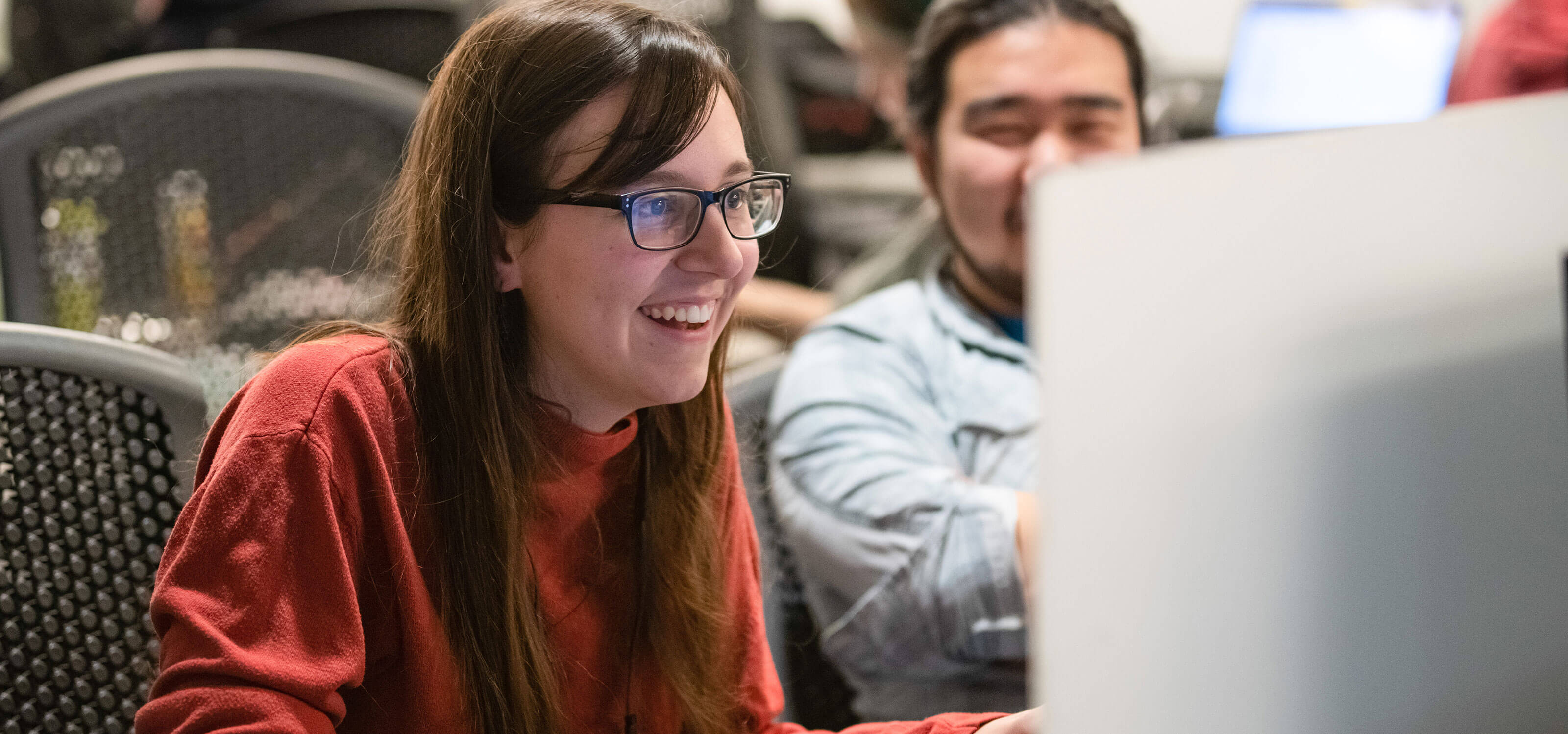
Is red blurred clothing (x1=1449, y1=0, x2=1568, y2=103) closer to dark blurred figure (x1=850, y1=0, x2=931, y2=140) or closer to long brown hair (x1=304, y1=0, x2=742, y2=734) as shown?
dark blurred figure (x1=850, y1=0, x2=931, y2=140)

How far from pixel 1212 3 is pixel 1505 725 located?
121 inches

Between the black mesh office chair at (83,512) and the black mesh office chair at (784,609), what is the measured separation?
44cm

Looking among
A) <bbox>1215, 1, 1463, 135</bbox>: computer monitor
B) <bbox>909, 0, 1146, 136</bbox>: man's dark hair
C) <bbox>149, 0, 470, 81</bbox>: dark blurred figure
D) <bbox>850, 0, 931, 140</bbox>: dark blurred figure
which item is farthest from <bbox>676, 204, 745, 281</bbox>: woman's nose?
<bbox>1215, 1, 1463, 135</bbox>: computer monitor

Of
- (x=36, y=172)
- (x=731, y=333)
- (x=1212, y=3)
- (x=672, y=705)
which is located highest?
(x=1212, y=3)

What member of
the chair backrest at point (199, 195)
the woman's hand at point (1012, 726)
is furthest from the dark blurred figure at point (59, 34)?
the woman's hand at point (1012, 726)

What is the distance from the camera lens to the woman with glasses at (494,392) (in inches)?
27.5

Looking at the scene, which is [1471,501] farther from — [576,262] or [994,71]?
[994,71]

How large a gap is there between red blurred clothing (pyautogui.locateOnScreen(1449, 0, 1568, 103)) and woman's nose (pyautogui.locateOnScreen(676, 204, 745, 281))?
158cm

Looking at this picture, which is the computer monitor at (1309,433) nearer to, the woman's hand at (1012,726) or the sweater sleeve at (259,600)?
the woman's hand at (1012,726)

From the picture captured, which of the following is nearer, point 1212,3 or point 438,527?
point 438,527

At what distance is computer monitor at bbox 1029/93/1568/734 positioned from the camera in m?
0.42

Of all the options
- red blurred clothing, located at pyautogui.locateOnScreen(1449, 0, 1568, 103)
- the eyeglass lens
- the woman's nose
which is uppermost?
red blurred clothing, located at pyautogui.locateOnScreen(1449, 0, 1568, 103)

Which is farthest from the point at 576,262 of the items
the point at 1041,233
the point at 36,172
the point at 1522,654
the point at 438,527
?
the point at 36,172

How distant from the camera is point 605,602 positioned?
2.89ft
